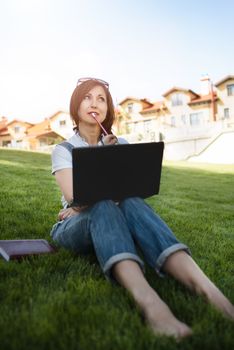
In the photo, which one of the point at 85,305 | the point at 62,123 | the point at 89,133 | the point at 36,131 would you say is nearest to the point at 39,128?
the point at 36,131

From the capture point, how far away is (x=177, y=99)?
42781mm

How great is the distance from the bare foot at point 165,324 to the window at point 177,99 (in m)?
41.7

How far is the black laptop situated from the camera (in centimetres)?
225

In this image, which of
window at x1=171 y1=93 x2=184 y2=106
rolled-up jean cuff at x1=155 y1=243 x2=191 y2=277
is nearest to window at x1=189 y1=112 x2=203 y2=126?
window at x1=171 y1=93 x2=184 y2=106

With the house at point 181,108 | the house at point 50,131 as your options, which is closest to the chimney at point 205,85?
the house at point 181,108

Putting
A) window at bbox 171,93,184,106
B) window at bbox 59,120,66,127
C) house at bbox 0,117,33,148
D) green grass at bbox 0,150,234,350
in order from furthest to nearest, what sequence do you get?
1. house at bbox 0,117,33,148
2. window at bbox 59,120,66,127
3. window at bbox 171,93,184,106
4. green grass at bbox 0,150,234,350

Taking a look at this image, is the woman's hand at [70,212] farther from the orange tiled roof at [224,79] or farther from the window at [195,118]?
the window at [195,118]

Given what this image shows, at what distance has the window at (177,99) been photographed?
4247 centimetres

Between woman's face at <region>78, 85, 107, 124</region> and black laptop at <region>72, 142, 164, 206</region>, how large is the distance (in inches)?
28.8

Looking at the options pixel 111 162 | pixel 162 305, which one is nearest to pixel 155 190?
pixel 111 162

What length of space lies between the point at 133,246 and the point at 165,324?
1.64ft

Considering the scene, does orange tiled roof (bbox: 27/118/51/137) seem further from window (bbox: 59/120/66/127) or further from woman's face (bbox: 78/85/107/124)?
woman's face (bbox: 78/85/107/124)

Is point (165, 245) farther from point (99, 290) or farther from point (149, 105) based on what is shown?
point (149, 105)

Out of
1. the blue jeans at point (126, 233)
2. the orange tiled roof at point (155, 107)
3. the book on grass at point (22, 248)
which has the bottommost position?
the book on grass at point (22, 248)
